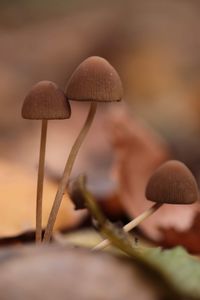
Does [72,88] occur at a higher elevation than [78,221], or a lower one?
higher

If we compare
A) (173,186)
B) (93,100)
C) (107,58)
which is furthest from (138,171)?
(107,58)

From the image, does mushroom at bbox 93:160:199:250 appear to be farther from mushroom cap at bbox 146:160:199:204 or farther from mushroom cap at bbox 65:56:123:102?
mushroom cap at bbox 65:56:123:102

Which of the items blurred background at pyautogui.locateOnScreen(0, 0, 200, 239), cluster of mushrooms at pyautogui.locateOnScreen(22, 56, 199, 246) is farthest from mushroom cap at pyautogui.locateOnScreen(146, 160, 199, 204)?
blurred background at pyautogui.locateOnScreen(0, 0, 200, 239)

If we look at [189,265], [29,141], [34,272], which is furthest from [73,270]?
[29,141]

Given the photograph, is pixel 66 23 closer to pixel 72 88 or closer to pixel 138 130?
pixel 138 130

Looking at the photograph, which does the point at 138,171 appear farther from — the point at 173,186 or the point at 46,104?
the point at 46,104
